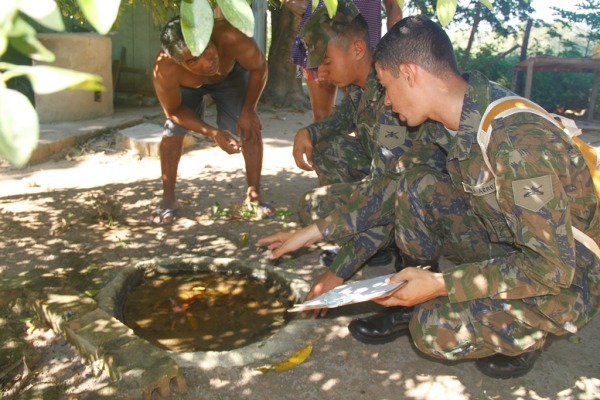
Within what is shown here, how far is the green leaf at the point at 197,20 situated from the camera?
3.03 ft

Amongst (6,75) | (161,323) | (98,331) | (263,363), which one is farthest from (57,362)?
(6,75)

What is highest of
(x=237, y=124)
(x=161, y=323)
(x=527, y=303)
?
(x=237, y=124)

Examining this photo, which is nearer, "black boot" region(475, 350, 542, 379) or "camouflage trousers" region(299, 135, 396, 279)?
"black boot" region(475, 350, 542, 379)

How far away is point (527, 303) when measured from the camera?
2.27 metres

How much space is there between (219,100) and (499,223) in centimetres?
263

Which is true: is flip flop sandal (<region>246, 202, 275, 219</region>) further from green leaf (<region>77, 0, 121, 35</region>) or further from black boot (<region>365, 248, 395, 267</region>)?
green leaf (<region>77, 0, 121, 35</region>)

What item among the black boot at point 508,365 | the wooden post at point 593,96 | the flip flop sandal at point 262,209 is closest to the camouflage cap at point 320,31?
the flip flop sandal at point 262,209

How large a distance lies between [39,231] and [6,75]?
3599 mm

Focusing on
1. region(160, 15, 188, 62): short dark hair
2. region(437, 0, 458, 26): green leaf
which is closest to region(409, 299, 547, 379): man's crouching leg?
region(437, 0, 458, 26): green leaf

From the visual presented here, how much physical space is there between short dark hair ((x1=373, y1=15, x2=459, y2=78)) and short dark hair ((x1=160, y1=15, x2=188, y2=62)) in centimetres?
158

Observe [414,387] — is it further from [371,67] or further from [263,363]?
[371,67]

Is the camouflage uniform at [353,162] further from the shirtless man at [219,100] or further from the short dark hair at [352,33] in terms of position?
the shirtless man at [219,100]

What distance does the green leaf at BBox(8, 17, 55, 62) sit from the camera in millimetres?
675

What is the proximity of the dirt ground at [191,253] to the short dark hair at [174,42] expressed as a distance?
1.19m
